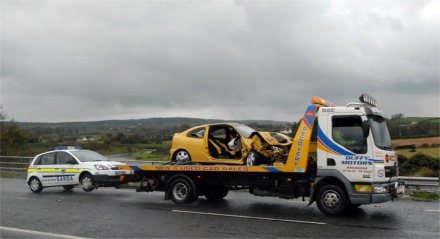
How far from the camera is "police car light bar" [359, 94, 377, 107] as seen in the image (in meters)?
10.4

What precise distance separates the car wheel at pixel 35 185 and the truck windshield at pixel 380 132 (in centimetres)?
1242

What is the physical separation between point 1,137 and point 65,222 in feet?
94.9

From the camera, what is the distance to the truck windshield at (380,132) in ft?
33.1

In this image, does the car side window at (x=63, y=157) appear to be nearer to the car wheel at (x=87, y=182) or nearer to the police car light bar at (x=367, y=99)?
the car wheel at (x=87, y=182)

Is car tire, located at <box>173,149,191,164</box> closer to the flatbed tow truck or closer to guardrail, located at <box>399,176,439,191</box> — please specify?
the flatbed tow truck

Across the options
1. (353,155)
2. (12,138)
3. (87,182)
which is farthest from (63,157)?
(12,138)

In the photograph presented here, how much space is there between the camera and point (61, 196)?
596 inches

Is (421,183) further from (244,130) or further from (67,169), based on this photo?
(67,169)

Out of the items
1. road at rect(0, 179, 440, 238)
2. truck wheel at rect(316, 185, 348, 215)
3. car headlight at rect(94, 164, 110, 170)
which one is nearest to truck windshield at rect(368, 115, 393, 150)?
truck wheel at rect(316, 185, 348, 215)

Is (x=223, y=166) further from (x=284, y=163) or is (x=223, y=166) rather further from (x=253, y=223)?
(x=253, y=223)

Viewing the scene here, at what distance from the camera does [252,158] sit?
11.6 m

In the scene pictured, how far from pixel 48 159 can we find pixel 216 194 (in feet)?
24.0

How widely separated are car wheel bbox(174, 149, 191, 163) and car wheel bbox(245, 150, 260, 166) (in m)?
1.96

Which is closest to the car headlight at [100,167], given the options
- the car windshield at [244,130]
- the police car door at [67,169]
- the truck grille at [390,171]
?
the police car door at [67,169]
